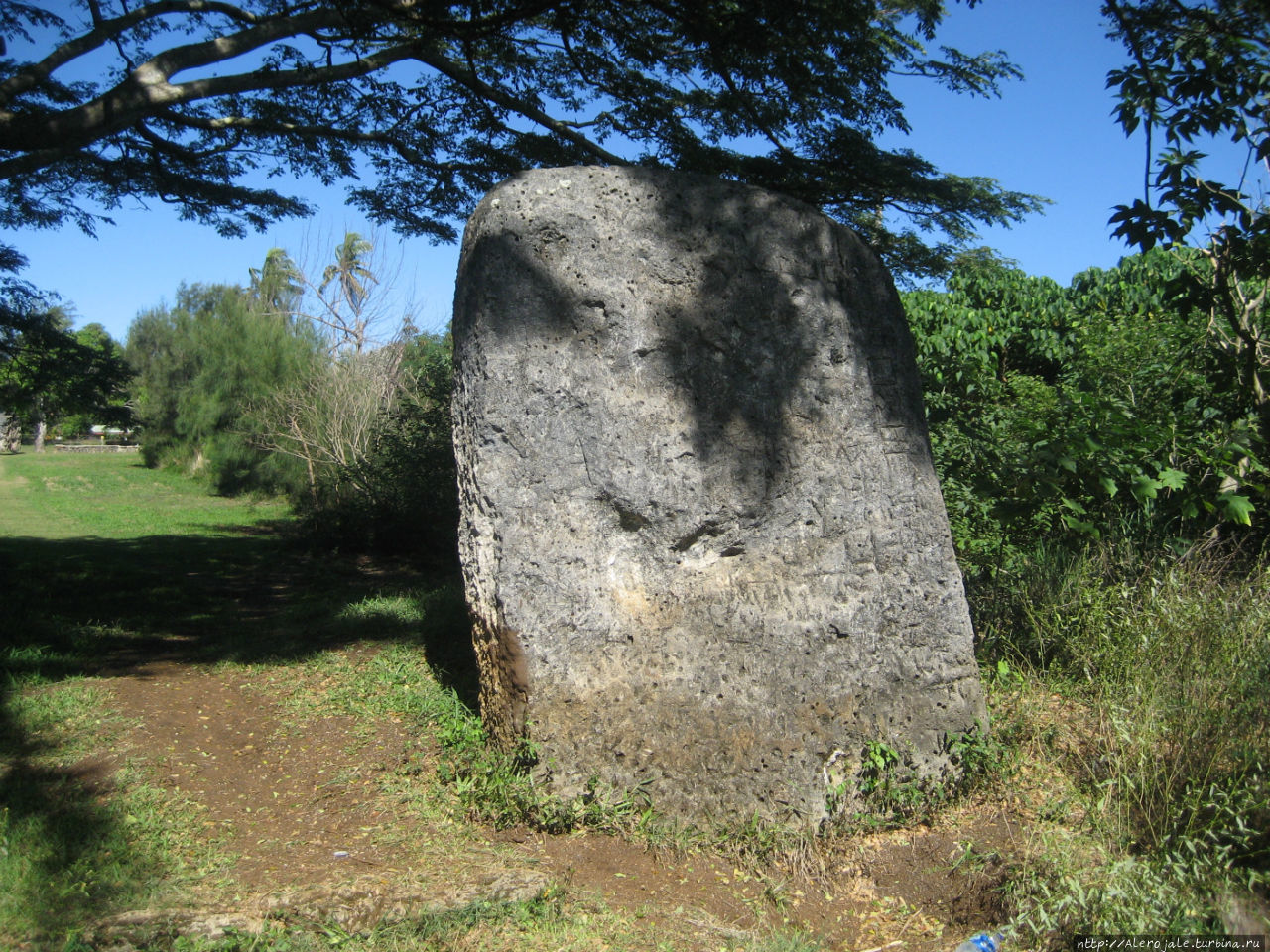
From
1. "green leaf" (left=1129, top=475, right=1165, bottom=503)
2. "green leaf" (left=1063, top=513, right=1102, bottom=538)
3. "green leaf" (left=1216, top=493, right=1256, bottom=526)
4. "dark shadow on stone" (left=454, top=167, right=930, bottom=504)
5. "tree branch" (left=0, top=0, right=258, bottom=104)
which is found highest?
"tree branch" (left=0, top=0, right=258, bottom=104)

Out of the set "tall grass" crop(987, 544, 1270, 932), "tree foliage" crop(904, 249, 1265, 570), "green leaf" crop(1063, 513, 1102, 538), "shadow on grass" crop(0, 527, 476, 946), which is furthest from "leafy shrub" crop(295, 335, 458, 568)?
"tall grass" crop(987, 544, 1270, 932)

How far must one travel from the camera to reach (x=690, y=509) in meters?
3.83

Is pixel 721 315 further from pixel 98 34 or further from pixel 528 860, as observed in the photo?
pixel 98 34

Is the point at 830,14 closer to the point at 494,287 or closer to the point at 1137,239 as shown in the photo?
the point at 1137,239

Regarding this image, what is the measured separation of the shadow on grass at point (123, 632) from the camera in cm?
332

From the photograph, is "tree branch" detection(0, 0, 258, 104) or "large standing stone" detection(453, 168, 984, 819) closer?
"large standing stone" detection(453, 168, 984, 819)

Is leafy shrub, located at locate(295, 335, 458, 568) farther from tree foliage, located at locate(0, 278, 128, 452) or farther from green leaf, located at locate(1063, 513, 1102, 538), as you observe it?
green leaf, located at locate(1063, 513, 1102, 538)

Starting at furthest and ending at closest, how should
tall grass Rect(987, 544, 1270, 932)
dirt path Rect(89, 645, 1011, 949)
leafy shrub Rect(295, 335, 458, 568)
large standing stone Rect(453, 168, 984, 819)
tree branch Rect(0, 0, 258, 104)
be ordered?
leafy shrub Rect(295, 335, 458, 568), tree branch Rect(0, 0, 258, 104), large standing stone Rect(453, 168, 984, 819), dirt path Rect(89, 645, 1011, 949), tall grass Rect(987, 544, 1270, 932)

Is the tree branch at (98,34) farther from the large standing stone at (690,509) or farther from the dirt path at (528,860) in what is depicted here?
the dirt path at (528,860)

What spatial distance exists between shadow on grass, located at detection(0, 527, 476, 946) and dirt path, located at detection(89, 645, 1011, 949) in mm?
389

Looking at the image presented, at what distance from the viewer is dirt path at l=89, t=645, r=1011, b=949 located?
10.8ft

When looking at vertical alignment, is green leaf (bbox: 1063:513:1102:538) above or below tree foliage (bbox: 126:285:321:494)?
below

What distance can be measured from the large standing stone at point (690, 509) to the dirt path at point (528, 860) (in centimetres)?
28

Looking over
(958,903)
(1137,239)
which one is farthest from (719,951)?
(1137,239)
